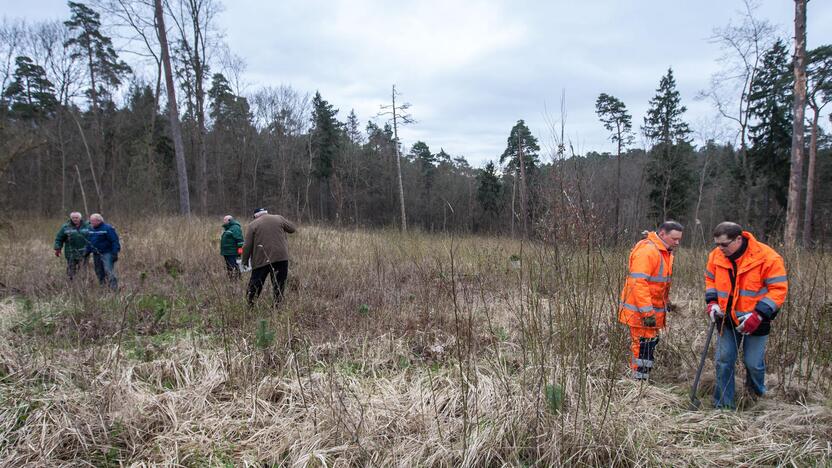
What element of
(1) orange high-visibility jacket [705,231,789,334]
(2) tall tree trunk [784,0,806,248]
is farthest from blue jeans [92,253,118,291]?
(2) tall tree trunk [784,0,806,248]

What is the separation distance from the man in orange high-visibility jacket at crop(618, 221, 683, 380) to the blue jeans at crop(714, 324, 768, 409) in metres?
0.49

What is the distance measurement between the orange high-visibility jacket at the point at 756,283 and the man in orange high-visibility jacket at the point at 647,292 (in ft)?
1.50

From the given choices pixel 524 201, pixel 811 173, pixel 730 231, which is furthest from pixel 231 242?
pixel 811 173

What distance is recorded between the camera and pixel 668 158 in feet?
81.5

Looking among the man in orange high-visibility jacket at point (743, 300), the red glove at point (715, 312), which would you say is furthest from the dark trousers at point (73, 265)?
the man in orange high-visibility jacket at point (743, 300)

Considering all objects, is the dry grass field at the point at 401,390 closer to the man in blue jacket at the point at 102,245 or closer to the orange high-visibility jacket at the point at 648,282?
the orange high-visibility jacket at the point at 648,282

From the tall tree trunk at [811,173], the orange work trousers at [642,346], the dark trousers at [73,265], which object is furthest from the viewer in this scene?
the tall tree trunk at [811,173]

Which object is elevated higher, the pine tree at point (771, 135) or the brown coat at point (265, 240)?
the pine tree at point (771, 135)

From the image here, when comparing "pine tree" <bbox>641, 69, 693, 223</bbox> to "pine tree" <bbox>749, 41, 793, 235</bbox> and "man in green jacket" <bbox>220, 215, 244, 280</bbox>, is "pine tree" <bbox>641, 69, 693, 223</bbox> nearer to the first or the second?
"pine tree" <bbox>749, 41, 793, 235</bbox>

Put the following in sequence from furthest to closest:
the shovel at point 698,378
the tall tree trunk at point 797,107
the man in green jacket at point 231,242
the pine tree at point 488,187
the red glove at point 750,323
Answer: the pine tree at point 488,187 < the tall tree trunk at point 797,107 < the man in green jacket at point 231,242 < the shovel at point 698,378 < the red glove at point 750,323

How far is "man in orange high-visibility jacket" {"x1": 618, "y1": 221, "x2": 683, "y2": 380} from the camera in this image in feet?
11.4

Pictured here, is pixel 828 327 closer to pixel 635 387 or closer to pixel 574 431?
pixel 635 387

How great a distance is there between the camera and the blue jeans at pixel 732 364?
3127mm

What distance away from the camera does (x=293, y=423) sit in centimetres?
272
